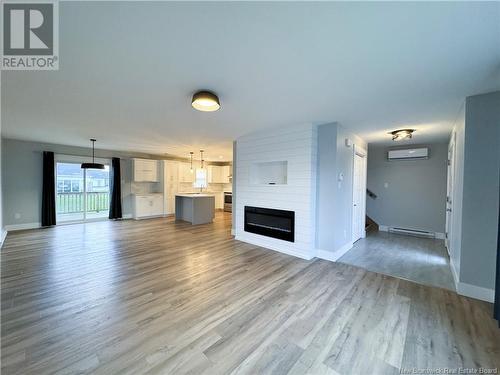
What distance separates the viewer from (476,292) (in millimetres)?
2455

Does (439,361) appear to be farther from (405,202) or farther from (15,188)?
(15,188)

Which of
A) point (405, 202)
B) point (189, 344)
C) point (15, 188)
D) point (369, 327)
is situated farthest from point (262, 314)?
point (15, 188)

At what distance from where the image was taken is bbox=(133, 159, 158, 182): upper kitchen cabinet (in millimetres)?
7551

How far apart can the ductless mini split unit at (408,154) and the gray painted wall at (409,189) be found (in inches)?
6.0

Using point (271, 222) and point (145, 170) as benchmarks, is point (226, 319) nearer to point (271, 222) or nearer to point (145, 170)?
point (271, 222)

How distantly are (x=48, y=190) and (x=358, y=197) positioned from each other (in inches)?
335

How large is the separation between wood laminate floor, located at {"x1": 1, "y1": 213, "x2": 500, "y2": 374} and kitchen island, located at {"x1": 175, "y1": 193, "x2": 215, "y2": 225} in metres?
3.23

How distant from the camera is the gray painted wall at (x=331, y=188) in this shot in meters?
3.65

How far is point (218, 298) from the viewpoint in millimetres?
2379

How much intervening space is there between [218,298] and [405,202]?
5813mm

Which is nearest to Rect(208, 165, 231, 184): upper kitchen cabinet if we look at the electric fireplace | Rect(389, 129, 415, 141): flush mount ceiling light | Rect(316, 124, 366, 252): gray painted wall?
the electric fireplace

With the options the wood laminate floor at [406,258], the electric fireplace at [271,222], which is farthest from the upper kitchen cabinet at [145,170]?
the wood laminate floor at [406,258]

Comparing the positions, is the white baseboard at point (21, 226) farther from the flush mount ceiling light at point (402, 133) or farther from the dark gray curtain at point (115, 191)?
the flush mount ceiling light at point (402, 133)

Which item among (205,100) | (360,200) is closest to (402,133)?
(360,200)
